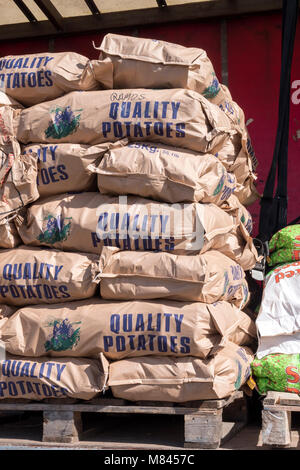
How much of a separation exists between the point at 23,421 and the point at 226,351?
1.61 metres

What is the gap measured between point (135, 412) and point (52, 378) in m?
0.51

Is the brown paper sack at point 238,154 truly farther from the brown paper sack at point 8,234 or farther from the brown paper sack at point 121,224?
the brown paper sack at point 8,234

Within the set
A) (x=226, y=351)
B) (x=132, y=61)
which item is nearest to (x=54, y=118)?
(x=132, y=61)

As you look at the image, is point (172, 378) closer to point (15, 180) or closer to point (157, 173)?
point (157, 173)

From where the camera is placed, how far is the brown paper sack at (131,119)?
3.72m

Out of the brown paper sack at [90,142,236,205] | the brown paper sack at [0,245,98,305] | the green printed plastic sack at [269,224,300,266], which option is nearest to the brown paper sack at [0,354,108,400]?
the brown paper sack at [0,245,98,305]

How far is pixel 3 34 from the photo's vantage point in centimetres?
605

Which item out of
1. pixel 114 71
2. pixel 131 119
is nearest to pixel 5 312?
pixel 131 119

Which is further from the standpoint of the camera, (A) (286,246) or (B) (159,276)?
(A) (286,246)

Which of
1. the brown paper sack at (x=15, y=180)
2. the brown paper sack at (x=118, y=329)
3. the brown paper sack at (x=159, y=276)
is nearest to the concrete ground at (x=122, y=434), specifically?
the brown paper sack at (x=118, y=329)

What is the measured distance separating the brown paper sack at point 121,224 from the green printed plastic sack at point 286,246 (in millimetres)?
527

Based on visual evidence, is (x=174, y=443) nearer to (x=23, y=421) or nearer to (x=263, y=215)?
(x=23, y=421)

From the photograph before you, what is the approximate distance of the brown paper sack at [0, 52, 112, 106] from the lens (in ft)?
13.0

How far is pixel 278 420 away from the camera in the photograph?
11.7ft
